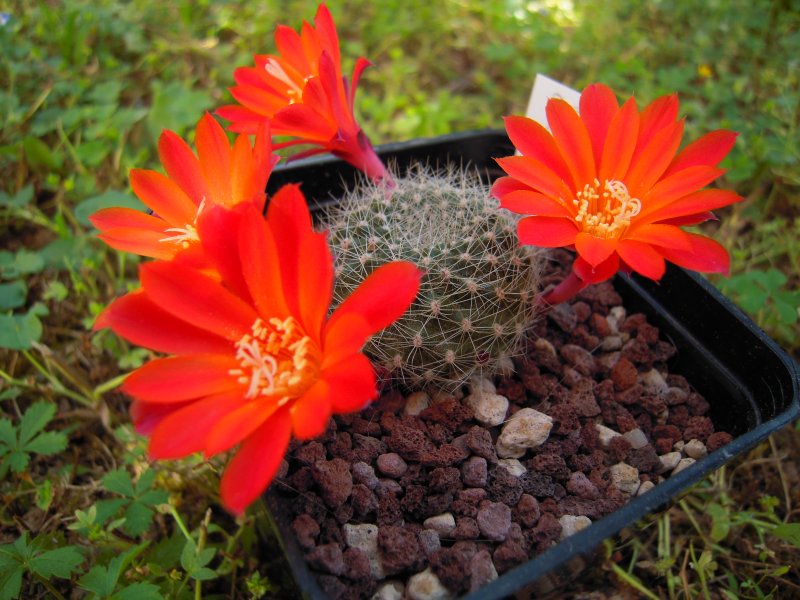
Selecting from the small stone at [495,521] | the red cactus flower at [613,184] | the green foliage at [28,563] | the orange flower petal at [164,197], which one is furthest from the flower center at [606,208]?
the green foliage at [28,563]

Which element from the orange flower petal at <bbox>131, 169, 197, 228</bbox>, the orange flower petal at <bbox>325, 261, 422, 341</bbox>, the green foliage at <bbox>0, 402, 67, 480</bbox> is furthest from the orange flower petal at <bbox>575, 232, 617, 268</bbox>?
the green foliage at <bbox>0, 402, 67, 480</bbox>

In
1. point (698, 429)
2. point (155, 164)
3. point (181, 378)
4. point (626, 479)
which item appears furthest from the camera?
point (155, 164)

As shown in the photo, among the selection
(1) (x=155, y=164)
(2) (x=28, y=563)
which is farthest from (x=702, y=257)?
(1) (x=155, y=164)

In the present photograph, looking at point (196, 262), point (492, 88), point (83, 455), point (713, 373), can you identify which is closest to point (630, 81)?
point (492, 88)

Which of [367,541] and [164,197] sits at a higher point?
[164,197]

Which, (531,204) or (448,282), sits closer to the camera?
(531,204)

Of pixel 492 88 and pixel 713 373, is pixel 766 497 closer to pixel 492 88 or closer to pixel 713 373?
pixel 713 373

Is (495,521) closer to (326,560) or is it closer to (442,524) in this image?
(442,524)
